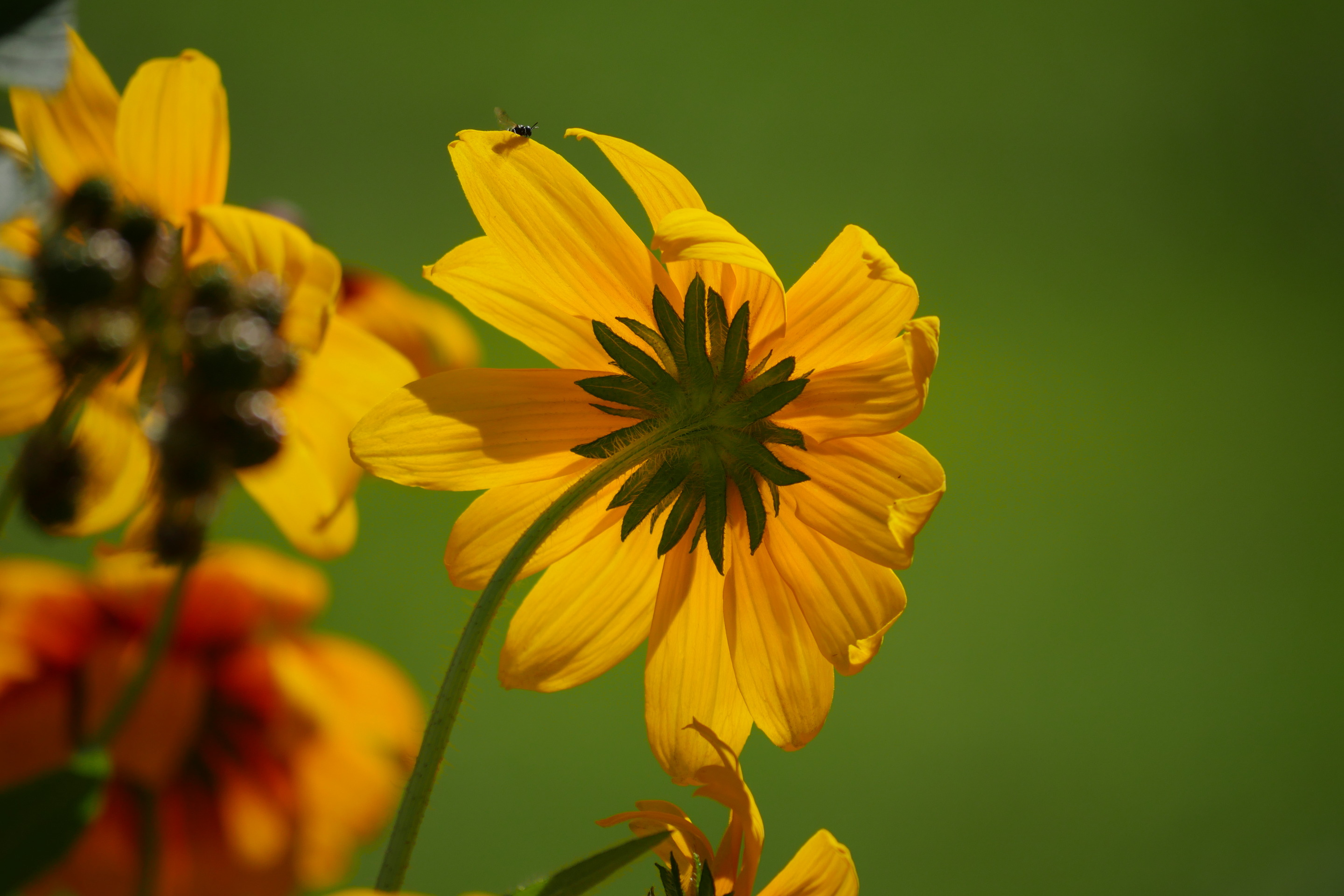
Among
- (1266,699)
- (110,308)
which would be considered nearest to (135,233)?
(110,308)

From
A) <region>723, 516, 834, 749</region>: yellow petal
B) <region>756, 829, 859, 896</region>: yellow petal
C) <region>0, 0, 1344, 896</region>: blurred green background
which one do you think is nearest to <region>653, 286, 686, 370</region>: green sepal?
<region>723, 516, 834, 749</region>: yellow petal

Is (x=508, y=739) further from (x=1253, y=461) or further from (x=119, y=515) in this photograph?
(x=1253, y=461)

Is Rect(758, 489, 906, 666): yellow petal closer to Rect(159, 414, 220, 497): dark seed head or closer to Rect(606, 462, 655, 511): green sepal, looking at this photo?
Rect(606, 462, 655, 511): green sepal

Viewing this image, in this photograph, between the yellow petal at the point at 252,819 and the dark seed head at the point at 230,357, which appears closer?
the dark seed head at the point at 230,357

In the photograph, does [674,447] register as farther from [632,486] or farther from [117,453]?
[117,453]

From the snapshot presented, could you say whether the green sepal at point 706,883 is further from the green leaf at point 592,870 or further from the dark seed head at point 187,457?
the dark seed head at point 187,457

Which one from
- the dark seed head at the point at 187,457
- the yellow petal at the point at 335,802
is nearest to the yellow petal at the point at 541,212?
the dark seed head at the point at 187,457

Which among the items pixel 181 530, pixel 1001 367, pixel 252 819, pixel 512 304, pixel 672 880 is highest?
pixel 1001 367

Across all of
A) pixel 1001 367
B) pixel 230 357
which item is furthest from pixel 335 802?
pixel 1001 367
